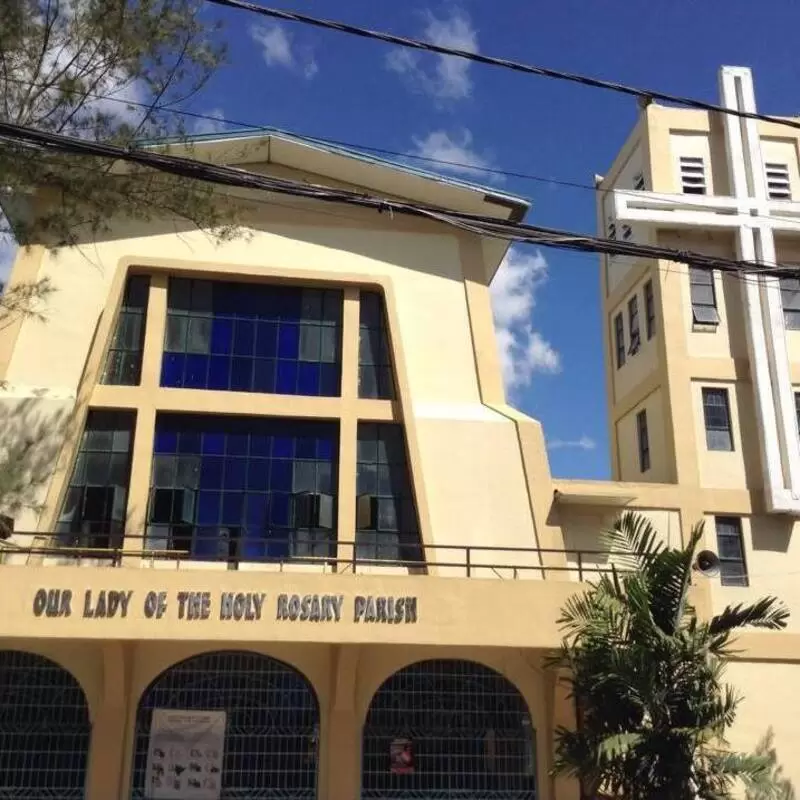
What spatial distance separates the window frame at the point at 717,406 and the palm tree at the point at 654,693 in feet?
24.7

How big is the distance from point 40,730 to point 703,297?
1559 centimetres

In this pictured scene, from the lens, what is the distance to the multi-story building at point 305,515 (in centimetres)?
1355

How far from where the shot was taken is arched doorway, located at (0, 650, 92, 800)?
14.3 m

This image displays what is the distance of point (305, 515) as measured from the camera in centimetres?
1644

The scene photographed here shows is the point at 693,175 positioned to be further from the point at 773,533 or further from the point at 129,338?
the point at 129,338

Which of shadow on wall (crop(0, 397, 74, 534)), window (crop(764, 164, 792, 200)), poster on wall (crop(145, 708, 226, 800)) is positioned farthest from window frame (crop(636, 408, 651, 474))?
shadow on wall (crop(0, 397, 74, 534))

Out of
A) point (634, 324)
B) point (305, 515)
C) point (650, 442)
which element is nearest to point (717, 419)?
point (650, 442)

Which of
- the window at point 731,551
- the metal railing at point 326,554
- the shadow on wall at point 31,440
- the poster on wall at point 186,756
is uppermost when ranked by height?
the shadow on wall at point 31,440

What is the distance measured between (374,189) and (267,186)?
428 inches

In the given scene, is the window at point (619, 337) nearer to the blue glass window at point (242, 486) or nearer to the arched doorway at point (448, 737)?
the blue glass window at point (242, 486)

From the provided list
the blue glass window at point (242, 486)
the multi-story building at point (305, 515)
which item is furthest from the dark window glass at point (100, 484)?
the blue glass window at point (242, 486)

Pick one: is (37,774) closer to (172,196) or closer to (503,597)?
(503,597)

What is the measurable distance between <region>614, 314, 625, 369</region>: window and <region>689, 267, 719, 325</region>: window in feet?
8.66

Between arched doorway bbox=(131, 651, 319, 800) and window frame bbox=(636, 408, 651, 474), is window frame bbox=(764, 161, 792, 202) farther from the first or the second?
arched doorway bbox=(131, 651, 319, 800)
